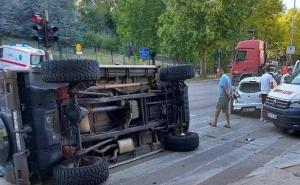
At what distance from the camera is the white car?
43.6 ft

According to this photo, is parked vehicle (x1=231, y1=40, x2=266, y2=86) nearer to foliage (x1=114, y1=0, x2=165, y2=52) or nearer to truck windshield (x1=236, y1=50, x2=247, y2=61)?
truck windshield (x1=236, y1=50, x2=247, y2=61)

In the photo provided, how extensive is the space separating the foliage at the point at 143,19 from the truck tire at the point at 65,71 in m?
40.3

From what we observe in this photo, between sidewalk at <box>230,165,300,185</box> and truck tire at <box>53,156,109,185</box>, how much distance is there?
2152 millimetres

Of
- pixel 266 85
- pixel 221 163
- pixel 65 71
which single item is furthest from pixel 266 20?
pixel 65 71

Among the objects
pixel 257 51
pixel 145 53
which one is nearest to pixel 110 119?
pixel 257 51

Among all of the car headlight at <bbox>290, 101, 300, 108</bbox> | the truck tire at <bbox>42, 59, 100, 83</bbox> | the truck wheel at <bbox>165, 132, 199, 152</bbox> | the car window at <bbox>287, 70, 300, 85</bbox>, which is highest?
the truck tire at <bbox>42, 59, 100, 83</bbox>

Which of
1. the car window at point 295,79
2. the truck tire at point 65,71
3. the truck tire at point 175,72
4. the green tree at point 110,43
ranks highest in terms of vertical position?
the green tree at point 110,43

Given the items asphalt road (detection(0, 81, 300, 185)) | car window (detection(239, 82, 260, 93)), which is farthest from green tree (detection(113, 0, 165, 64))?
asphalt road (detection(0, 81, 300, 185))

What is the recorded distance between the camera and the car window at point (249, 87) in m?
13.7

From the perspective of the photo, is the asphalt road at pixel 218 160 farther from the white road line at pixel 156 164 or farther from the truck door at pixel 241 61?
the truck door at pixel 241 61

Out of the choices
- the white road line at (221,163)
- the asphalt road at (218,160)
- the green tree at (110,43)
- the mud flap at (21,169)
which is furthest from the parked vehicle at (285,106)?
the green tree at (110,43)

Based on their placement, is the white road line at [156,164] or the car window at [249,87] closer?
the white road line at [156,164]

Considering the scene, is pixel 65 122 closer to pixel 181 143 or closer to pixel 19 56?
pixel 181 143

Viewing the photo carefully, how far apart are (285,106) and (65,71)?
623cm
